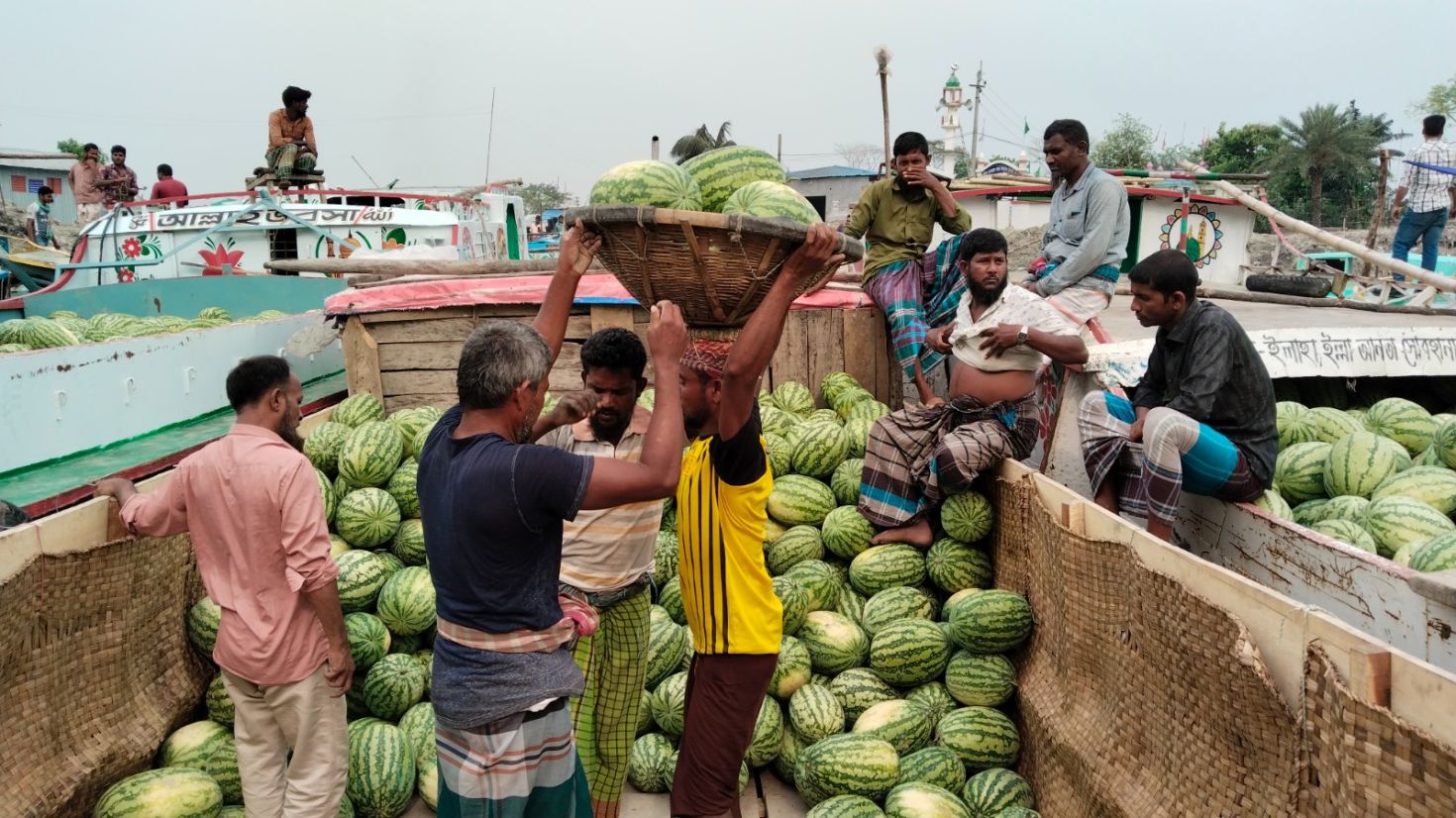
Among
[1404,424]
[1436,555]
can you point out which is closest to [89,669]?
[1436,555]

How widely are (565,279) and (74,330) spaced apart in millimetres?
5958

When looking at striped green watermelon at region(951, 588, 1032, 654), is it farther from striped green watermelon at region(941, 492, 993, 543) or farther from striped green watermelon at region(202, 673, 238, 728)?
striped green watermelon at region(202, 673, 238, 728)

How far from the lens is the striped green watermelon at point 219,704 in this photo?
146 inches

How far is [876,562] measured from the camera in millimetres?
4504

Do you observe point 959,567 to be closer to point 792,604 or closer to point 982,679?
point 982,679

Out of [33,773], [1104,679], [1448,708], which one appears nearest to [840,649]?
[1104,679]

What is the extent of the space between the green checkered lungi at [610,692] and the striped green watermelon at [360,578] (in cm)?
156

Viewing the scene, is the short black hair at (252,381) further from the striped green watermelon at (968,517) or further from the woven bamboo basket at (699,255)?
the striped green watermelon at (968,517)

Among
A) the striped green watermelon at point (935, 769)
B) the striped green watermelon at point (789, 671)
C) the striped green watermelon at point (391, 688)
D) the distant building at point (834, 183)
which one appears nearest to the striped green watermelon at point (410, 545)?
the striped green watermelon at point (391, 688)

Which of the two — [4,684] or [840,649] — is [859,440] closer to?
[840,649]

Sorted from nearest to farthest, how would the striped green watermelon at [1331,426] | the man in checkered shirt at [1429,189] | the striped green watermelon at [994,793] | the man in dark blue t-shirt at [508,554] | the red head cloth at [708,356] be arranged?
the man in dark blue t-shirt at [508,554] → the red head cloth at [708,356] → the striped green watermelon at [994,793] → the striped green watermelon at [1331,426] → the man in checkered shirt at [1429,189]

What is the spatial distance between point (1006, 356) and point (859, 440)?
1.10m

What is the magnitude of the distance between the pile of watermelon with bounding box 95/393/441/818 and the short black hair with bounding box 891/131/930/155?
3538mm

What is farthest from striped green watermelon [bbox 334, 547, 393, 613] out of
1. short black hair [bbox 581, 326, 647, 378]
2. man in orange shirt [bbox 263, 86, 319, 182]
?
man in orange shirt [bbox 263, 86, 319, 182]
